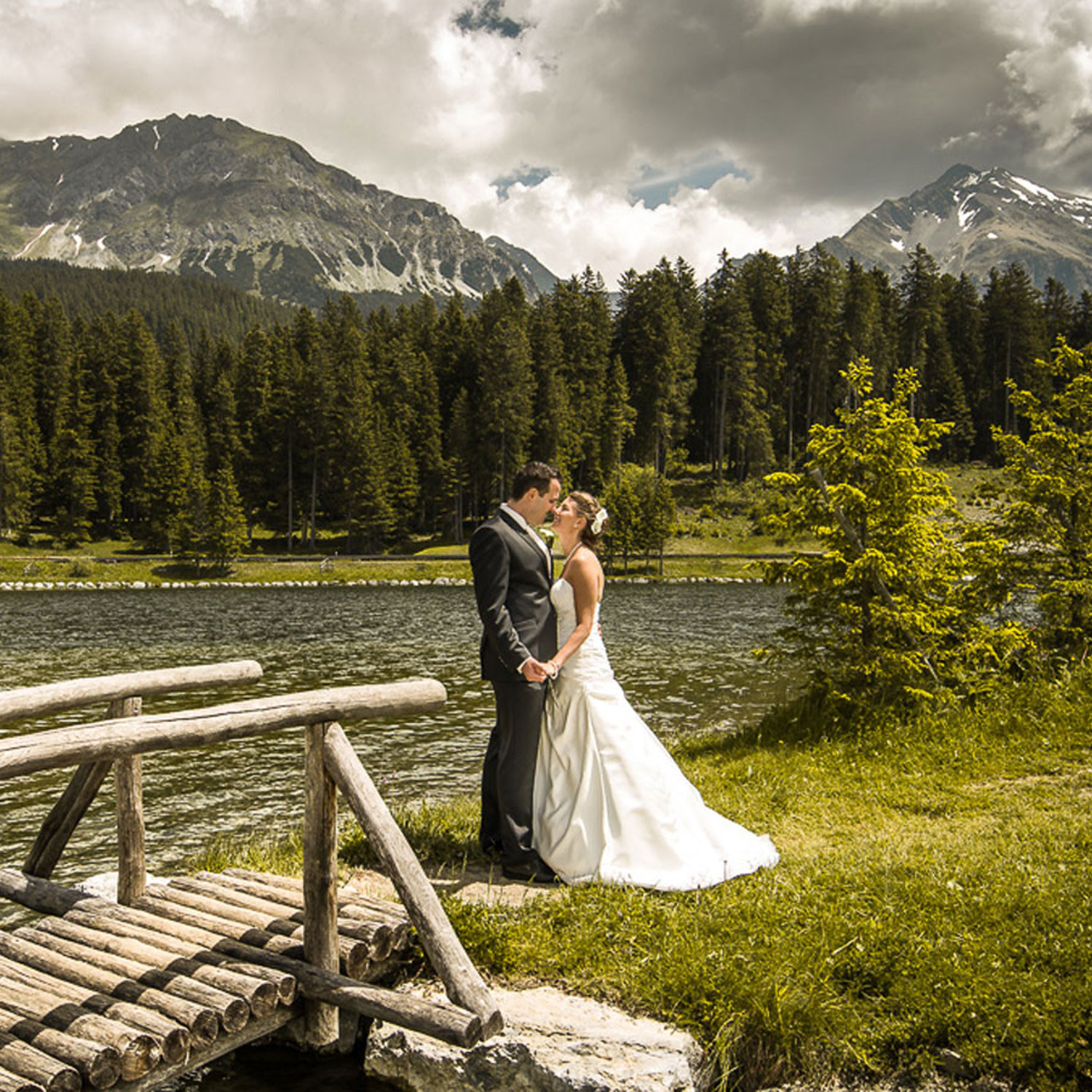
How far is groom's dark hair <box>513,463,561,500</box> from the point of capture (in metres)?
7.29

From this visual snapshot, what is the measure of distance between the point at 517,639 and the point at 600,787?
1392 millimetres

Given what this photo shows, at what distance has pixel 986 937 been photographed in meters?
5.64

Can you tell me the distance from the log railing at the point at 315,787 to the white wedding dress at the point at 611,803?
1.80 metres

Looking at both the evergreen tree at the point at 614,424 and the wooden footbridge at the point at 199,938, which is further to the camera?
the evergreen tree at the point at 614,424

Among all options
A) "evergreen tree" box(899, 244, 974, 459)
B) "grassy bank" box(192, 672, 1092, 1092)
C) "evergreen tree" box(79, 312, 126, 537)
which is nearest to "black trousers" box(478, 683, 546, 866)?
"grassy bank" box(192, 672, 1092, 1092)

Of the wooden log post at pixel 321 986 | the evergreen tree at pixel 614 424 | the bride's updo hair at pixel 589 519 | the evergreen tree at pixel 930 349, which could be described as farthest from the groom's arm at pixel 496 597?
the evergreen tree at pixel 930 349

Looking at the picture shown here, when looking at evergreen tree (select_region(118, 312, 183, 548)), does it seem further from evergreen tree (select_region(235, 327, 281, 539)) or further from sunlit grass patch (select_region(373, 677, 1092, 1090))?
sunlit grass patch (select_region(373, 677, 1092, 1090))

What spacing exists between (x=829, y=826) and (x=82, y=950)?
658 centimetres

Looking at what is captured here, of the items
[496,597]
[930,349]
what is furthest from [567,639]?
[930,349]

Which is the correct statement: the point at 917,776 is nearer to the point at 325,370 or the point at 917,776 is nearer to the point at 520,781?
the point at 520,781

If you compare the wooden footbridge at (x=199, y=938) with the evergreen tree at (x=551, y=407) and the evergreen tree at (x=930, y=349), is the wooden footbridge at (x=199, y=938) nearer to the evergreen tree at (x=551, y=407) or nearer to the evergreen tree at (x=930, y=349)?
the evergreen tree at (x=551, y=407)

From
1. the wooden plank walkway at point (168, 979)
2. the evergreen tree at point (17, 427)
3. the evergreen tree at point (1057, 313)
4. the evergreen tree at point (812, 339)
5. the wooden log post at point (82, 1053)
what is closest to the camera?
the wooden log post at point (82, 1053)

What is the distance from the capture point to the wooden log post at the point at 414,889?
4805mm

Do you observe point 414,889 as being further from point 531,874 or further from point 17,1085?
point 531,874
